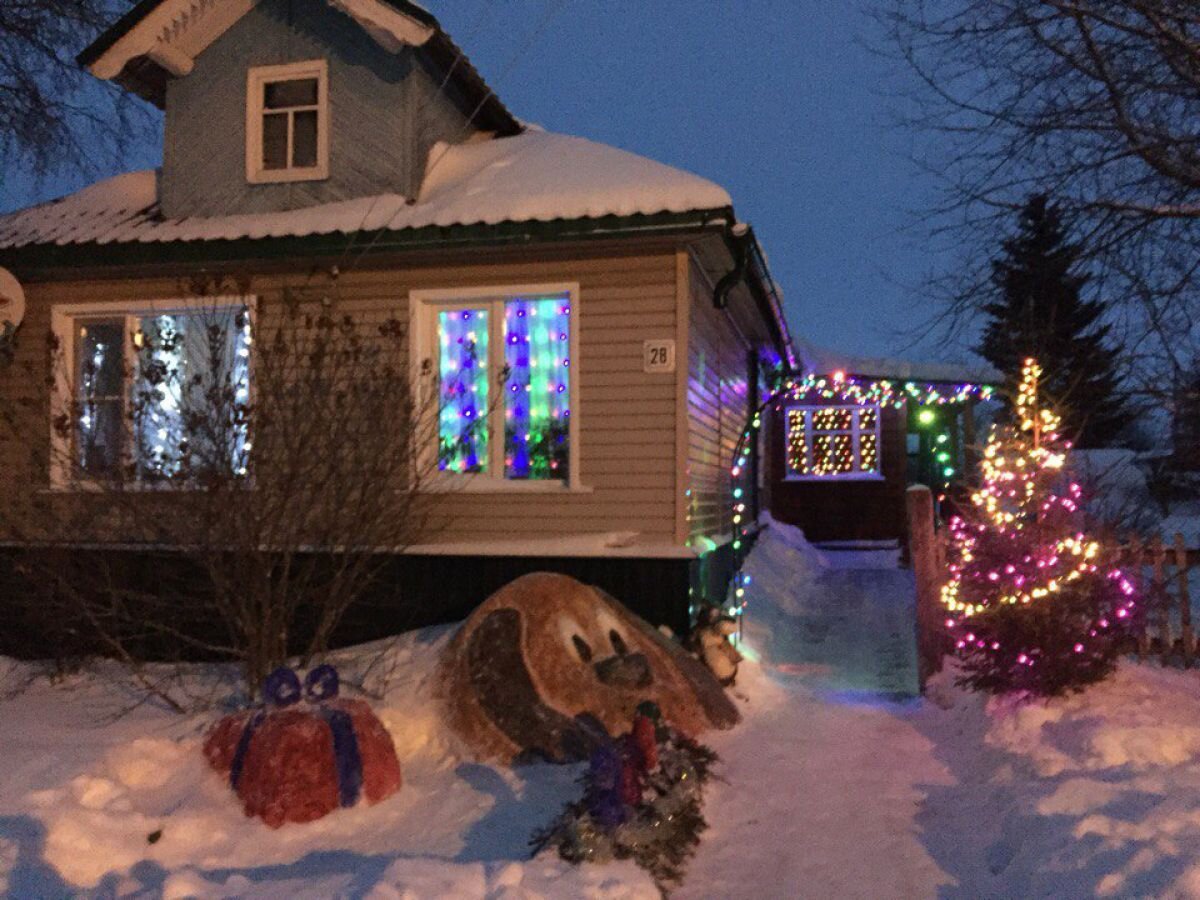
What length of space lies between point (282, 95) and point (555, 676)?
22.3ft

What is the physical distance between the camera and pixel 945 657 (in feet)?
27.6

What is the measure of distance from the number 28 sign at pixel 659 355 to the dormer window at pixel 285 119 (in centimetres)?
394

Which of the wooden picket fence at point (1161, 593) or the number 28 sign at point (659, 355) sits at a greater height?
the number 28 sign at point (659, 355)

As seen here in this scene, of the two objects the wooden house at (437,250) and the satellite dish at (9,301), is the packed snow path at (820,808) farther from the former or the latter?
the satellite dish at (9,301)

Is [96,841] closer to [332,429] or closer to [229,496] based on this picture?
[229,496]

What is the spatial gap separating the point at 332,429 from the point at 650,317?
9.62ft

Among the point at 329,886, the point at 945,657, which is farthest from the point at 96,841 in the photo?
the point at 945,657

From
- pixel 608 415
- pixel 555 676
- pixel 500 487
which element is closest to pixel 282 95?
pixel 500 487

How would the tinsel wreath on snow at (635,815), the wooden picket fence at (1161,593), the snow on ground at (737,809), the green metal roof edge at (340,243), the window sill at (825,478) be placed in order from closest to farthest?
the snow on ground at (737,809) → the tinsel wreath on snow at (635,815) → the wooden picket fence at (1161,593) → the green metal roof edge at (340,243) → the window sill at (825,478)

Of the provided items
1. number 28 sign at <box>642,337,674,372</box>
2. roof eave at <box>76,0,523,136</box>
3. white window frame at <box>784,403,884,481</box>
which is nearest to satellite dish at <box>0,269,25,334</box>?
roof eave at <box>76,0,523,136</box>

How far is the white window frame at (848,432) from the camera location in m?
21.9

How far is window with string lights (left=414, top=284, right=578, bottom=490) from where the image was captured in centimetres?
901

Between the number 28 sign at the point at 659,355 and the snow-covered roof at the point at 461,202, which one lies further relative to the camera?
the number 28 sign at the point at 659,355

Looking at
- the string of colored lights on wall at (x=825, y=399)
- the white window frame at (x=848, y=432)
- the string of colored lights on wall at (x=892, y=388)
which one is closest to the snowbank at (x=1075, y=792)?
the string of colored lights on wall at (x=825, y=399)
